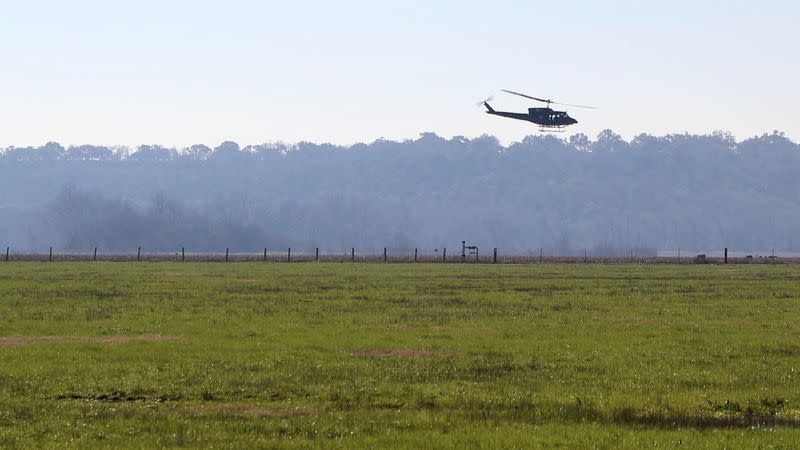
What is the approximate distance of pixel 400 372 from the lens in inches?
1178

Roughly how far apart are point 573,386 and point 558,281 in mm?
50254

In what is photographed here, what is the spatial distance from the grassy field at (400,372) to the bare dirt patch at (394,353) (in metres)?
0.11

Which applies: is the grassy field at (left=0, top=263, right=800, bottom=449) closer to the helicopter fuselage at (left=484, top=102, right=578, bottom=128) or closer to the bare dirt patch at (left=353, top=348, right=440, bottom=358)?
the bare dirt patch at (left=353, top=348, right=440, bottom=358)

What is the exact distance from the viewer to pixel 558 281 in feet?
253

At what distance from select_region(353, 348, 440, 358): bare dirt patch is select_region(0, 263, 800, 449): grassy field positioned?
111 millimetres


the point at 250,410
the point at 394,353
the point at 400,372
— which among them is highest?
the point at 394,353

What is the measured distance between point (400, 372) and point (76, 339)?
1382 cm

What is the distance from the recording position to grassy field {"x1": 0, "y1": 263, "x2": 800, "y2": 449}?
21.7 metres

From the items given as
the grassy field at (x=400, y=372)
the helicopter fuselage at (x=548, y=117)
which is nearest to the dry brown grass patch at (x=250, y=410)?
the grassy field at (x=400, y=372)

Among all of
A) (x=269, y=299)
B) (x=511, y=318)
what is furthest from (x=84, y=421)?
(x=269, y=299)

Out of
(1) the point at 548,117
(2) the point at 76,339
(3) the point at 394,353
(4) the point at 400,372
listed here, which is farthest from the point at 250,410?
(1) the point at 548,117

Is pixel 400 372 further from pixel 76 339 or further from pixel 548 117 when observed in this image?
pixel 548 117

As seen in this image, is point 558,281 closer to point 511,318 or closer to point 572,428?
point 511,318

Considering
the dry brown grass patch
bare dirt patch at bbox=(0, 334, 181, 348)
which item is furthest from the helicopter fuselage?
the dry brown grass patch
